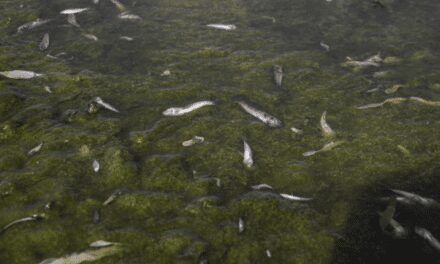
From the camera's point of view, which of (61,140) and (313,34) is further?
(313,34)

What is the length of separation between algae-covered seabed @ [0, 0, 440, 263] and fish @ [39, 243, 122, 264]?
0.21 feet

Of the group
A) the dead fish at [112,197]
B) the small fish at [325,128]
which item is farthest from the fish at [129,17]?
the dead fish at [112,197]

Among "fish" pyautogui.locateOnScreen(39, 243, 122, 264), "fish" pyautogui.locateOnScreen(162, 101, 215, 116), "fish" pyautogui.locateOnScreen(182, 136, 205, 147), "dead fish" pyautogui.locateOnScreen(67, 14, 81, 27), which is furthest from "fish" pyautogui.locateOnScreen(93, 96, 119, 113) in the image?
"dead fish" pyautogui.locateOnScreen(67, 14, 81, 27)

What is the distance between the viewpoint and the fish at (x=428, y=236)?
140 inches

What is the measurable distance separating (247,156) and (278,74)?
1.96 metres

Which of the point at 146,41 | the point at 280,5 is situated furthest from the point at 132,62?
the point at 280,5

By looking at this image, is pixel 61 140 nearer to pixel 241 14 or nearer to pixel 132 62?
pixel 132 62

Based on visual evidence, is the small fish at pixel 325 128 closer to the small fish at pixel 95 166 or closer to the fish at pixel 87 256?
the small fish at pixel 95 166

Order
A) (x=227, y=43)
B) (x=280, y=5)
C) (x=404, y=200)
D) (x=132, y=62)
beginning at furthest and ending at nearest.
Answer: (x=280, y=5) → (x=227, y=43) → (x=132, y=62) → (x=404, y=200)

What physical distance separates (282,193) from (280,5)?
5156mm

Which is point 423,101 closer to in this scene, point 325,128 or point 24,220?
point 325,128

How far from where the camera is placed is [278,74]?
20.1 feet

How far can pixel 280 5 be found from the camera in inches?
327

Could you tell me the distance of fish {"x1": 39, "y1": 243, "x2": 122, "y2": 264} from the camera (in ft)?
11.3
